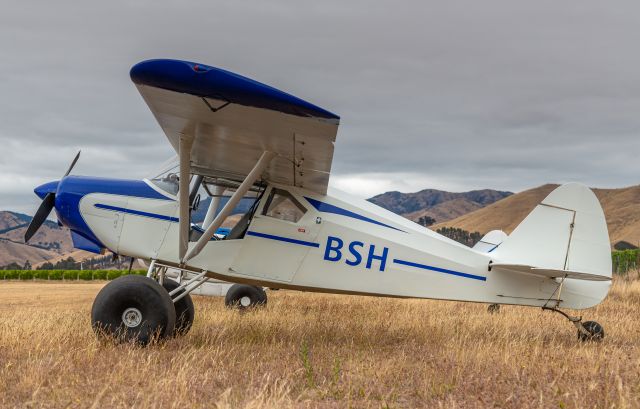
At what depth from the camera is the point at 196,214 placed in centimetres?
786

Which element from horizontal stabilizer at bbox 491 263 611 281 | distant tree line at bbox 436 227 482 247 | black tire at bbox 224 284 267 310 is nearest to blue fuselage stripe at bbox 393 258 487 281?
horizontal stabilizer at bbox 491 263 611 281

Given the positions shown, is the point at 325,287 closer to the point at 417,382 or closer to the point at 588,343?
the point at 417,382

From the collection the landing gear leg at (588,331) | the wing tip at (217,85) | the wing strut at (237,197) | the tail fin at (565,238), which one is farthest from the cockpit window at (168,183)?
the landing gear leg at (588,331)

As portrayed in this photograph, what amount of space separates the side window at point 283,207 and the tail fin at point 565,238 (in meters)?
2.85

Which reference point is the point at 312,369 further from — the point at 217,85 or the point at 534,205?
the point at 534,205

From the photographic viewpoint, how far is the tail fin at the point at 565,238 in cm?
817

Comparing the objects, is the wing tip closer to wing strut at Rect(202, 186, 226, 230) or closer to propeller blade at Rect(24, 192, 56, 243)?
wing strut at Rect(202, 186, 226, 230)

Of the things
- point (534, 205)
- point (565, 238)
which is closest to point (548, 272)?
point (565, 238)

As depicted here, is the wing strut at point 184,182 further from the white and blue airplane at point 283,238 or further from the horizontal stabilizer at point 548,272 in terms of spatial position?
the horizontal stabilizer at point 548,272

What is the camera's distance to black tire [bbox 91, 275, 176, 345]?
20.9 feet

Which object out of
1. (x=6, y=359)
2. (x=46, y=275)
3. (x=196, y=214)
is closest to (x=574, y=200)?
(x=196, y=214)

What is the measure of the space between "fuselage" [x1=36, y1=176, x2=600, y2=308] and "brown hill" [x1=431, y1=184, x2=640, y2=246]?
94.1 metres

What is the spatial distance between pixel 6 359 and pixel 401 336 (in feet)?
15.8

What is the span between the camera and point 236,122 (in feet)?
20.5
